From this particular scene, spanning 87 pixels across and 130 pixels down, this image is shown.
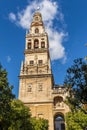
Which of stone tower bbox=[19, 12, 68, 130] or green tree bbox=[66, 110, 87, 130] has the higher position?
stone tower bbox=[19, 12, 68, 130]

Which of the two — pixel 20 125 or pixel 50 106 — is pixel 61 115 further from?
pixel 20 125

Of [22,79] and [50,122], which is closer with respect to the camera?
[50,122]

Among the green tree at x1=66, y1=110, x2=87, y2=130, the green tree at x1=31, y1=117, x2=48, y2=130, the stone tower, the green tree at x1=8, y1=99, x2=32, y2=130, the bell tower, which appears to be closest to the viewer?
the green tree at x1=8, y1=99, x2=32, y2=130

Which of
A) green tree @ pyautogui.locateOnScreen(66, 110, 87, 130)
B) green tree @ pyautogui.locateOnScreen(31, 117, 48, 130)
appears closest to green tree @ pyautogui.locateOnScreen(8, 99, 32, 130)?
green tree @ pyautogui.locateOnScreen(31, 117, 48, 130)

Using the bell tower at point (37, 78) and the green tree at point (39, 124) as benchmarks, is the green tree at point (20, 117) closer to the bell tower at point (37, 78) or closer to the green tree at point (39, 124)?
the green tree at point (39, 124)

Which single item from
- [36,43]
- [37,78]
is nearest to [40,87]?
[37,78]

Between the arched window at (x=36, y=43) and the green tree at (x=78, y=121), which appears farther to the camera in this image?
the arched window at (x=36, y=43)

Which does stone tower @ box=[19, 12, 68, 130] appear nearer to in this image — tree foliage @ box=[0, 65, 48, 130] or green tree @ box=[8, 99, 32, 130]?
tree foliage @ box=[0, 65, 48, 130]

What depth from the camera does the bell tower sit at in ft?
193

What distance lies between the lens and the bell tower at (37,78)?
58.8 metres

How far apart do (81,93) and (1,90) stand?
7.88 meters

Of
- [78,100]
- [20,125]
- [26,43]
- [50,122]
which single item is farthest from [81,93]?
[26,43]

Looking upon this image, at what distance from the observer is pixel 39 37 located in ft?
232

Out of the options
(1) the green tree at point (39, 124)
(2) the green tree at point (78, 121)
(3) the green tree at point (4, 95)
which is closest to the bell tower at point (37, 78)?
(1) the green tree at point (39, 124)
